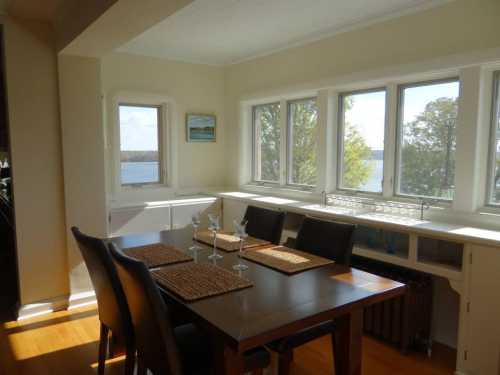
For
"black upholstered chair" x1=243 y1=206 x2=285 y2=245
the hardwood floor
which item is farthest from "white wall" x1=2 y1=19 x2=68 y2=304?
"black upholstered chair" x1=243 y1=206 x2=285 y2=245

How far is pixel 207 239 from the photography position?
2738mm

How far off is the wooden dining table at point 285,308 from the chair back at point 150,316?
129 mm

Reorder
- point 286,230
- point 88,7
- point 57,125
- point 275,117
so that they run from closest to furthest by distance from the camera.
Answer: point 88,7 → point 57,125 → point 286,230 → point 275,117

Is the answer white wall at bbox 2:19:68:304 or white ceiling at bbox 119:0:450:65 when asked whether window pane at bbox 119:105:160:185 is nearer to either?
white ceiling at bbox 119:0:450:65

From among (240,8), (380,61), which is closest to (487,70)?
(380,61)

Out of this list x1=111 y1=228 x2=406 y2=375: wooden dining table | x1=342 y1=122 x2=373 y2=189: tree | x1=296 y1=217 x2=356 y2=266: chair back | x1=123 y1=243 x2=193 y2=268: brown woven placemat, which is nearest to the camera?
x1=111 y1=228 x2=406 y2=375: wooden dining table

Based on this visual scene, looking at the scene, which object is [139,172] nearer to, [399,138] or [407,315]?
[399,138]

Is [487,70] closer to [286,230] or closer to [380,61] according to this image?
[380,61]

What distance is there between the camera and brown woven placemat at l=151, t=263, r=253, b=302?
1.75m

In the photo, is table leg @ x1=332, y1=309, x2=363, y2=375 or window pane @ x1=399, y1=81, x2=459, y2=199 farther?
window pane @ x1=399, y1=81, x2=459, y2=199

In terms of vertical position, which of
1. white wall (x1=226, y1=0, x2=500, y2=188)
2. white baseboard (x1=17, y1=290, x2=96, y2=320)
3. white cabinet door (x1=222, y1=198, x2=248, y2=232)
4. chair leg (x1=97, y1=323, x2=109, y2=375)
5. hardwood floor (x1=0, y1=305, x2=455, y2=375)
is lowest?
hardwood floor (x1=0, y1=305, x2=455, y2=375)

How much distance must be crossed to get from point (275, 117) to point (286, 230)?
1.54 m

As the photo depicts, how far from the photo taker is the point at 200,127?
15.9ft

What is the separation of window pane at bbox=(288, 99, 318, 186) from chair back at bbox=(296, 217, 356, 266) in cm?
154
